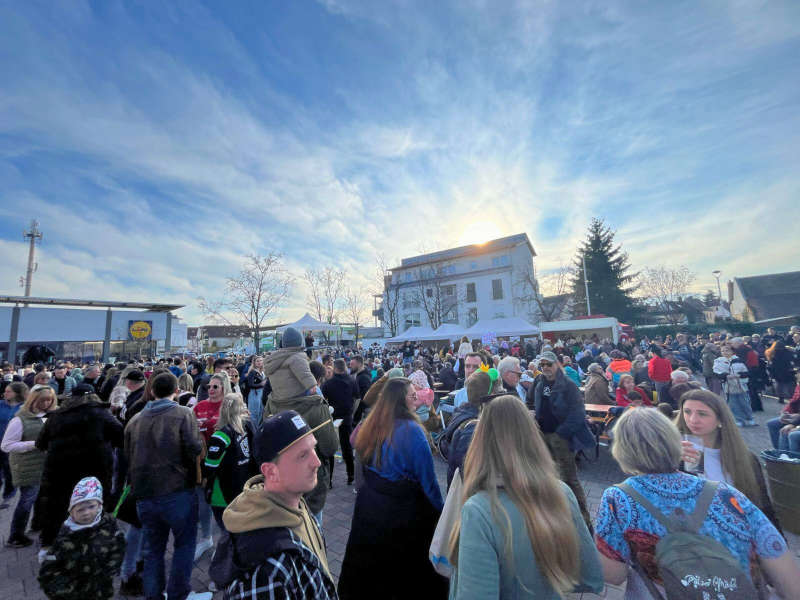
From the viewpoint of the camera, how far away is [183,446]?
10.3ft

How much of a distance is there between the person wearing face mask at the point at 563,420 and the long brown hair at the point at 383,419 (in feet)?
7.93

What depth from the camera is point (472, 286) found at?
143 ft

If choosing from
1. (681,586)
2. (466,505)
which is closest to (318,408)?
(466,505)

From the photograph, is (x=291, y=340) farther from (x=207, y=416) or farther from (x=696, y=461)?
(x=696, y=461)

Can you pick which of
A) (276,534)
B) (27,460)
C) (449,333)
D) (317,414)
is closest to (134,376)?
(27,460)

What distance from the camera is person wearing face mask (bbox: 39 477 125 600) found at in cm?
248

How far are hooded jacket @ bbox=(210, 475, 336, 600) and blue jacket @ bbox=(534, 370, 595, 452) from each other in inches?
149

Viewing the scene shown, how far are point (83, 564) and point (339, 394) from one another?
352 centimetres

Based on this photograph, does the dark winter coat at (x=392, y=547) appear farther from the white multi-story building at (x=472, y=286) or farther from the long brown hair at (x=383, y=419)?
the white multi-story building at (x=472, y=286)

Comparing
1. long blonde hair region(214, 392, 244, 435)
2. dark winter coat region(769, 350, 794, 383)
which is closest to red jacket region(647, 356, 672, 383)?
dark winter coat region(769, 350, 794, 383)

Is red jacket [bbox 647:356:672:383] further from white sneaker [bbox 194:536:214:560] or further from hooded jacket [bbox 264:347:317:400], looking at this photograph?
white sneaker [bbox 194:536:214:560]

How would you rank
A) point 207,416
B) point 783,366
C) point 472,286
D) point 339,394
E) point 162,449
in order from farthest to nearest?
point 472,286 < point 783,366 < point 339,394 < point 207,416 < point 162,449

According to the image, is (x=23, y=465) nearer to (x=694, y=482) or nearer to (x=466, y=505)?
(x=466, y=505)

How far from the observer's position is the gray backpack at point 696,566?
137 cm
